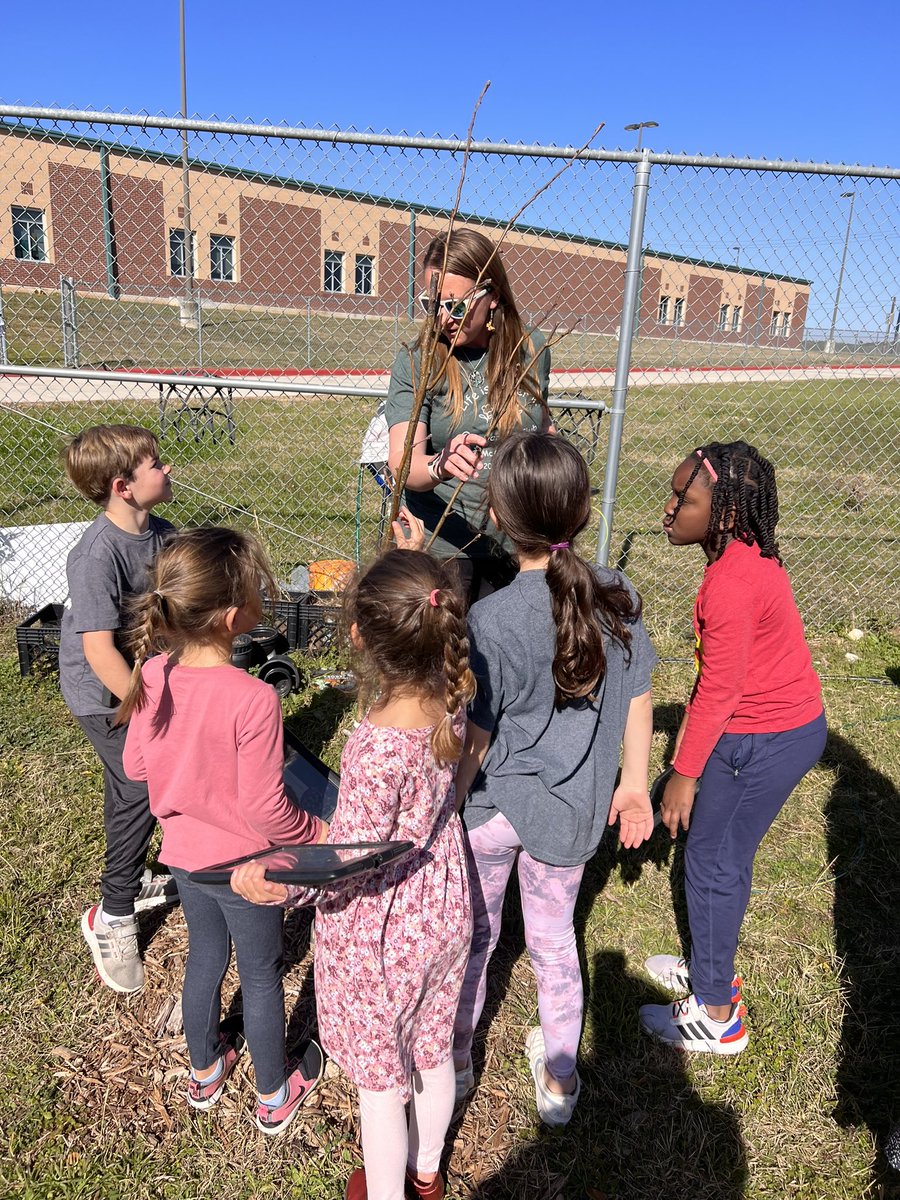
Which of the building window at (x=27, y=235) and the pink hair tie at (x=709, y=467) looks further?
the building window at (x=27, y=235)

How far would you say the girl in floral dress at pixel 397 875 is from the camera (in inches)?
60.9

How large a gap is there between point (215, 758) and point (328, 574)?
335cm

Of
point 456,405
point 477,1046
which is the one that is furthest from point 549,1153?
point 456,405

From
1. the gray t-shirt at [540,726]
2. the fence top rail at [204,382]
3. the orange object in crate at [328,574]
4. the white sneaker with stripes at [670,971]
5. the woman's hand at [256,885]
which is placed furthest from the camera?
the orange object in crate at [328,574]

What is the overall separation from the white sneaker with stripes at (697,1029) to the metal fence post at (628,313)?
195 centimetres

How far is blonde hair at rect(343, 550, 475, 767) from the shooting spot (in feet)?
5.08

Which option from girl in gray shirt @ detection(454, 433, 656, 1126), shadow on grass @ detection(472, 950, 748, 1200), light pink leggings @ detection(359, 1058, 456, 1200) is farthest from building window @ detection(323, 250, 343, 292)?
light pink leggings @ detection(359, 1058, 456, 1200)

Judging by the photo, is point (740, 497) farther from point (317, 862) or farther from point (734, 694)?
point (317, 862)

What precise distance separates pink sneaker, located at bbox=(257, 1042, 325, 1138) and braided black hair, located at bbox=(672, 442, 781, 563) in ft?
5.74

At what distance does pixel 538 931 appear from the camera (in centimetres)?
201

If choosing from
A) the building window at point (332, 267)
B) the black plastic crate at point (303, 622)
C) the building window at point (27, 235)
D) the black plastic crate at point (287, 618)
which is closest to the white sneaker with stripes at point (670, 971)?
the black plastic crate at point (303, 622)

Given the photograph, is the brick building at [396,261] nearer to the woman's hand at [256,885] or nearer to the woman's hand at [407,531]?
the woman's hand at [407,531]

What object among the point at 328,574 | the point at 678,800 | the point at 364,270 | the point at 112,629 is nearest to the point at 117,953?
the point at 112,629

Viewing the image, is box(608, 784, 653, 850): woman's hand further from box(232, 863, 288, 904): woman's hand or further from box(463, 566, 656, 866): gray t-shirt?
box(232, 863, 288, 904): woman's hand
